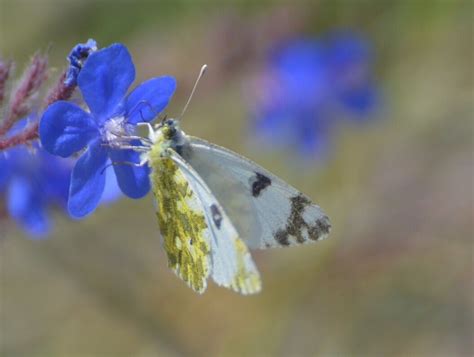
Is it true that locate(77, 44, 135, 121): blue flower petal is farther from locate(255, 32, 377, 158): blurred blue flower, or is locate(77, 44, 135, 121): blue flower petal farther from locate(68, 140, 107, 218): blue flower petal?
locate(255, 32, 377, 158): blurred blue flower

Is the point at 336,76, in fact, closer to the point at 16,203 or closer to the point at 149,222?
the point at 149,222

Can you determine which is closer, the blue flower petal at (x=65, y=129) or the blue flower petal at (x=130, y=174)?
the blue flower petal at (x=65, y=129)

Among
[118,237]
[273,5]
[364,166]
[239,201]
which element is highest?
[273,5]

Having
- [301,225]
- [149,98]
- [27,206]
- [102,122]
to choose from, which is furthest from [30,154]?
[301,225]

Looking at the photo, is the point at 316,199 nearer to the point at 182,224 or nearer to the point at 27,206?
the point at 27,206

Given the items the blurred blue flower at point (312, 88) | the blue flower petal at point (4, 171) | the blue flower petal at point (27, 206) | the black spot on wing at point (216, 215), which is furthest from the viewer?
the blurred blue flower at point (312, 88)

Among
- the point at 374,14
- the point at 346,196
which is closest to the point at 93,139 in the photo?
the point at 346,196

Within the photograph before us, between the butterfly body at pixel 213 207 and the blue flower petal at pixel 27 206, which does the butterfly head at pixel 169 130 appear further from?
the blue flower petal at pixel 27 206

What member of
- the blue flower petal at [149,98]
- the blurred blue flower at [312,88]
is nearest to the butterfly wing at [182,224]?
the blue flower petal at [149,98]
